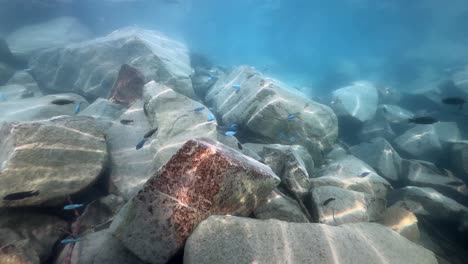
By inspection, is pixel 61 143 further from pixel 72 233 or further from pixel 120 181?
pixel 72 233

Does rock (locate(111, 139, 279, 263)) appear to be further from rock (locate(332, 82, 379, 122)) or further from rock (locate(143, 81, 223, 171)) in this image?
rock (locate(332, 82, 379, 122))

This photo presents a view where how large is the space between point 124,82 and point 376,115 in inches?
473

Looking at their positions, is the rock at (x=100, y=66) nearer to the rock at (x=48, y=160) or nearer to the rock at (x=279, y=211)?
the rock at (x=48, y=160)

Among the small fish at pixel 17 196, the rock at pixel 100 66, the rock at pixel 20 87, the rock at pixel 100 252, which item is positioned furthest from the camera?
the rock at pixel 20 87

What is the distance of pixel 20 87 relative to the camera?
37.0 feet

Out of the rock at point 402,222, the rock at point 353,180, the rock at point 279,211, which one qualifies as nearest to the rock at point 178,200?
the rock at point 279,211

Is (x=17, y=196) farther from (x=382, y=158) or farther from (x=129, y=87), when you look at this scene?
(x=382, y=158)

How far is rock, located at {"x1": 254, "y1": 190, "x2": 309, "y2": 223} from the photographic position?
3.80 metres

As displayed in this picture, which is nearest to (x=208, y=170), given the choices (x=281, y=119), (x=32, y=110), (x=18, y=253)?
Result: (x=18, y=253)

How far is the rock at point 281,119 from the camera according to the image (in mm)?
7172

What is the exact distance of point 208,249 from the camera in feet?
8.57

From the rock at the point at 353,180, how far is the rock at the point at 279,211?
1423 mm

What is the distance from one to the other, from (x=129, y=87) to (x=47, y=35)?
15588 mm

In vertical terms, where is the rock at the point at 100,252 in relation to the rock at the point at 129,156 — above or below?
above
